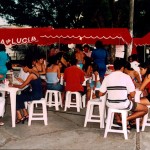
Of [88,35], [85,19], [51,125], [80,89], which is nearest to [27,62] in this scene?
[51,125]

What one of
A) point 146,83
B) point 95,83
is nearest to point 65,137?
point 146,83

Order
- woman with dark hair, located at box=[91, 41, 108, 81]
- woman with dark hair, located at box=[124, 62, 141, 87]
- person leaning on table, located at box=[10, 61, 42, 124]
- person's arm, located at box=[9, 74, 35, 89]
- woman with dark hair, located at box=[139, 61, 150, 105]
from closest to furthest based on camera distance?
woman with dark hair, located at box=[139, 61, 150, 105] < person's arm, located at box=[9, 74, 35, 89] < person leaning on table, located at box=[10, 61, 42, 124] < woman with dark hair, located at box=[124, 62, 141, 87] < woman with dark hair, located at box=[91, 41, 108, 81]

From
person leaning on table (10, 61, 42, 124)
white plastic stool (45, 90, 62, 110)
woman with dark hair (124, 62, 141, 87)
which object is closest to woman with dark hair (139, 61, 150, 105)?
woman with dark hair (124, 62, 141, 87)

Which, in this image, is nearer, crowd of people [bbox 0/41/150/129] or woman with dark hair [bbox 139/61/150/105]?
crowd of people [bbox 0/41/150/129]

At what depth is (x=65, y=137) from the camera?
6.80 metres

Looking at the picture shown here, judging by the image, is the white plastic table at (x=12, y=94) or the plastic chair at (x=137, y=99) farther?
the white plastic table at (x=12, y=94)

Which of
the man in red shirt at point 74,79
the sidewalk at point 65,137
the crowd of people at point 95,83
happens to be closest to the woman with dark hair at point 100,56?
the crowd of people at point 95,83

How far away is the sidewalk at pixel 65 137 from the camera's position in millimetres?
6223

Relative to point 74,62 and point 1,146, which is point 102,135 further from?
point 74,62

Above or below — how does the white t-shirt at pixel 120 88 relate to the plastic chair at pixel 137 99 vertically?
above

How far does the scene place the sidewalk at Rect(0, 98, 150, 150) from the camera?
6223 mm

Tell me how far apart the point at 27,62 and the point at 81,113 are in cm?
228

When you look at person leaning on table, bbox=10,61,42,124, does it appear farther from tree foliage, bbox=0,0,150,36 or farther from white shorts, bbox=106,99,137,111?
tree foliage, bbox=0,0,150,36

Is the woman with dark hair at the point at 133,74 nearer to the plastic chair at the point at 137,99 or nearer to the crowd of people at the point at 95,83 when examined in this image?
the crowd of people at the point at 95,83
